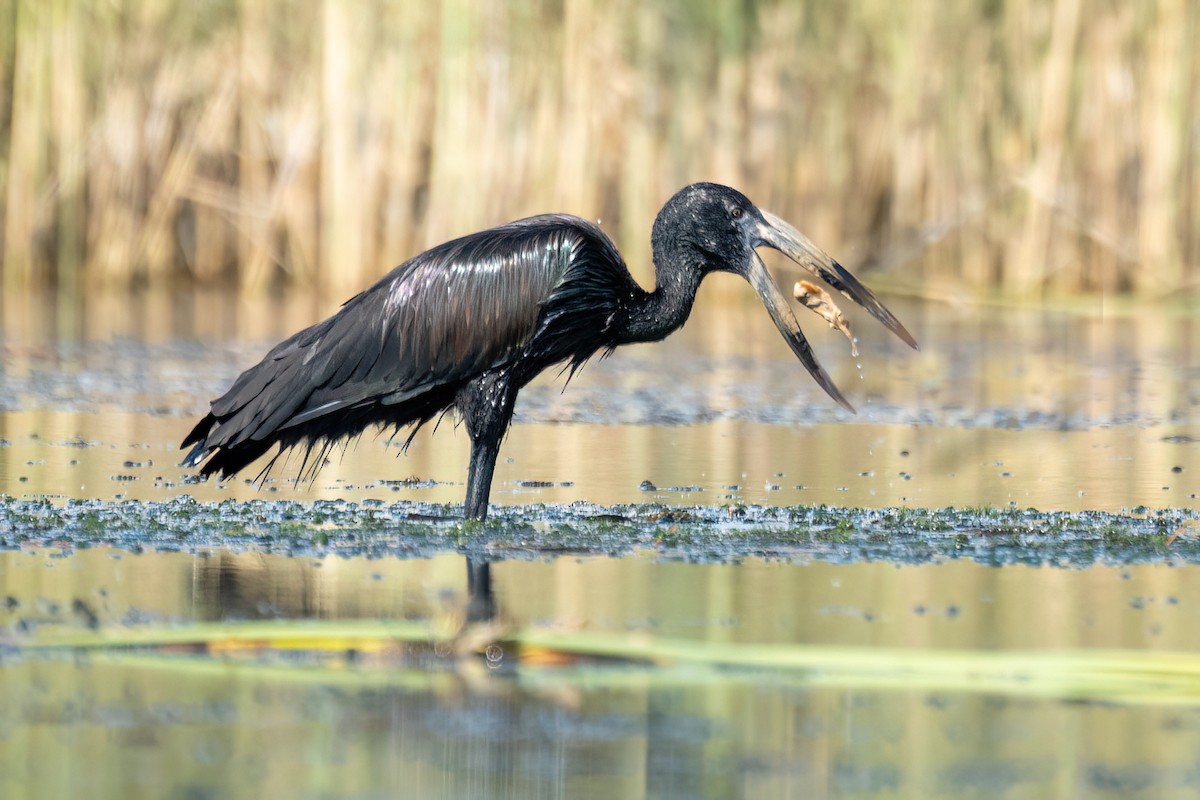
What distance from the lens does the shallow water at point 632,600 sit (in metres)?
3.44

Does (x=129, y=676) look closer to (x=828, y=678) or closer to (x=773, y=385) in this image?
(x=828, y=678)

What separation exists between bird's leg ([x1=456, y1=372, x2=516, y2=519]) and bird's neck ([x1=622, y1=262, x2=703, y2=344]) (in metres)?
0.45

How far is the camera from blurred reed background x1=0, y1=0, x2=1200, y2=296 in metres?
14.9

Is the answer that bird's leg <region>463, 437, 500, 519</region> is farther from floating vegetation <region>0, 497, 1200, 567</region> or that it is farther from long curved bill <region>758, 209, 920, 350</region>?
long curved bill <region>758, 209, 920, 350</region>

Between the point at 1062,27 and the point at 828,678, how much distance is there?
11.9 meters

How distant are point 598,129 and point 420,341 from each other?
914 cm

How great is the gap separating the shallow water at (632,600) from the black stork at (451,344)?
27 centimetres

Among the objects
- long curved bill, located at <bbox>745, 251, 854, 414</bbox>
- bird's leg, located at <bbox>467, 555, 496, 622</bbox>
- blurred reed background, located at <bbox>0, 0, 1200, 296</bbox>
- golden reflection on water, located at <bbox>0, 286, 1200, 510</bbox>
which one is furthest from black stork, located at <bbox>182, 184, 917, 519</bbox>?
blurred reed background, located at <bbox>0, 0, 1200, 296</bbox>

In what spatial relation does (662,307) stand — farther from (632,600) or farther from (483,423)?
(632,600)

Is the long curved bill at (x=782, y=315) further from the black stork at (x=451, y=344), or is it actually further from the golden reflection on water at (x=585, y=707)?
the golden reflection on water at (x=585, y=707)

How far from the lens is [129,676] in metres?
3.97

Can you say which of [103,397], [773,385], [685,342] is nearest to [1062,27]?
[685,342]

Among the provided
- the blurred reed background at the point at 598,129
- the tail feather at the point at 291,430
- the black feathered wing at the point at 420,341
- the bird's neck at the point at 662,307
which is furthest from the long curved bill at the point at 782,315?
the blurred reed background at the point at 598,129

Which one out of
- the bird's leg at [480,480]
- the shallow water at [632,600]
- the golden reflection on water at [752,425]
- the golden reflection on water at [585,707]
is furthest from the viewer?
the golden reflection on water at [752,425]
